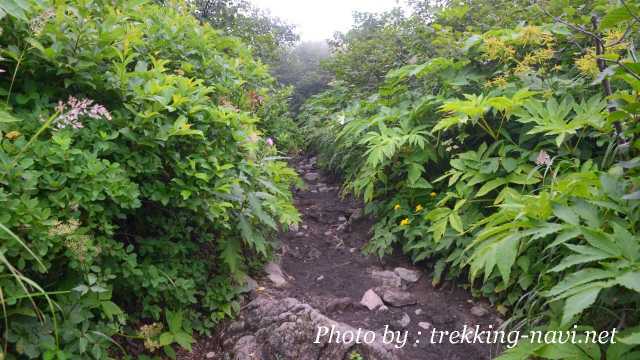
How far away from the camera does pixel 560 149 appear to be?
275cm

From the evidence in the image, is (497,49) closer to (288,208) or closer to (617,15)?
(617,15)

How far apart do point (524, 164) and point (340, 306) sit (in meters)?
1.59

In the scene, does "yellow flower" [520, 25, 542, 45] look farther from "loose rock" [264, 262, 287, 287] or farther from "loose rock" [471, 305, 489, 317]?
"loose rock" [264, 262, 287, 287]

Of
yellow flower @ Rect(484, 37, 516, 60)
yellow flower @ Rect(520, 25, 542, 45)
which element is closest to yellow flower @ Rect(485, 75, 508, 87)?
yellow flower @ Rect(484, 37, 516, 60)

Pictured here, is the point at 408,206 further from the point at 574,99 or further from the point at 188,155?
the point at 188,155

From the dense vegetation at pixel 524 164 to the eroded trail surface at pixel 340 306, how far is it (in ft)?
0.62

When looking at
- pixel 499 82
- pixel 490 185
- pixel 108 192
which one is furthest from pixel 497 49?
pixel 108 192

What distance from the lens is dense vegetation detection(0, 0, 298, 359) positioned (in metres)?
1.56

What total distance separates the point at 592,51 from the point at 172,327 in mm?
3245

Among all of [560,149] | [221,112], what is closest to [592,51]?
[560,149]

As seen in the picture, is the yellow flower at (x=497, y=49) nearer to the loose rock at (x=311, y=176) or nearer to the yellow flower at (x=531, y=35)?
the yellow flower at (x=531, y=35)

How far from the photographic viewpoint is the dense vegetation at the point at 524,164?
1671 millimetres

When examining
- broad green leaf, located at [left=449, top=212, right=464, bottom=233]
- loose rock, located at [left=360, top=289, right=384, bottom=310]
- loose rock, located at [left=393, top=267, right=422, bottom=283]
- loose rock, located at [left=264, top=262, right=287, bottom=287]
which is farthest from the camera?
loose rock, located at [left=393, top=267, right=422, bottom=283]

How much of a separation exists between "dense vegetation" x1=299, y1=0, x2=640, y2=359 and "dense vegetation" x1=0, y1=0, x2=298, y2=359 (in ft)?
4.22
